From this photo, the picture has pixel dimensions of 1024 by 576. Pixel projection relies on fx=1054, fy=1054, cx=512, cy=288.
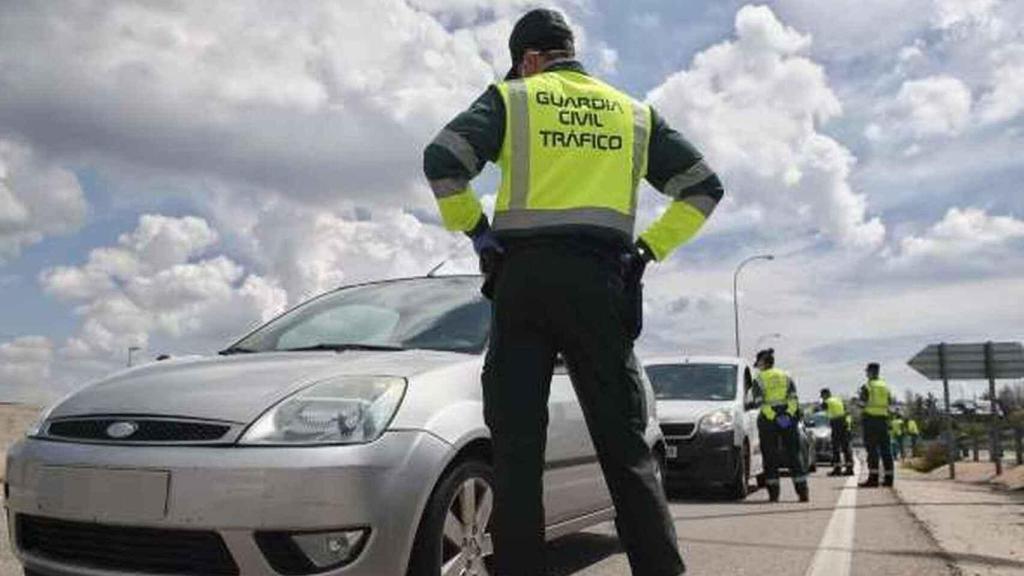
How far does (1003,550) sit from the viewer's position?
707 cm

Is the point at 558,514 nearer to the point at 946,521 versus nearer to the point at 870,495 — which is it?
the point at 946,521

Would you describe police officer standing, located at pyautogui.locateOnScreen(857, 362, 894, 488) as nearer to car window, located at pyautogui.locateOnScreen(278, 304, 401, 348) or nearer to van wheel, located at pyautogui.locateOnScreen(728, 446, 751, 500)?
van wheel, located at pyautogui.locateOnScreen(728, 446, 751, 500)

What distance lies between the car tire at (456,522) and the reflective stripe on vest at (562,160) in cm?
99

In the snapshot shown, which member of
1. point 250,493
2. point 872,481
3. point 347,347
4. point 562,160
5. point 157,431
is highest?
point 562,160

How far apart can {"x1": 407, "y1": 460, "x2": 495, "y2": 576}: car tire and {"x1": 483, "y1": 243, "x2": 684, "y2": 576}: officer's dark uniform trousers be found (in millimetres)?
513

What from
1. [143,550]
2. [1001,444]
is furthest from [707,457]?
[1001,444]

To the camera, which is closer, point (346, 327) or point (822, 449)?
point (346, 327)

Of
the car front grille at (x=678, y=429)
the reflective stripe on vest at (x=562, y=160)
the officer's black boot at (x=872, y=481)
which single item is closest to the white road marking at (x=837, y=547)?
the car front grille at (x=678, y=429)

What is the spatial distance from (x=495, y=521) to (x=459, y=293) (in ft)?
7.46

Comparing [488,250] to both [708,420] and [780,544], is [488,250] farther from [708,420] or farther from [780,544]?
[708,420]

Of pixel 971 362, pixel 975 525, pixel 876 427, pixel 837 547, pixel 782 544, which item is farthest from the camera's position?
pixel 971 362

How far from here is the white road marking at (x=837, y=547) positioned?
601cm

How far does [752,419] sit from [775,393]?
3.31 ft

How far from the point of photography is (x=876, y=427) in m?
15.2
